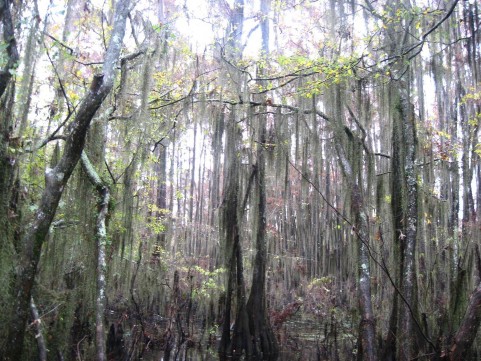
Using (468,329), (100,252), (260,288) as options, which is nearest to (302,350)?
(260,288)

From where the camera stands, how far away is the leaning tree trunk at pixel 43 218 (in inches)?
145

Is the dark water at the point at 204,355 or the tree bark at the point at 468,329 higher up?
the tree bark at the point at 468,329

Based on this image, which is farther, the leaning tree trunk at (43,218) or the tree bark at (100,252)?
the tree bark at (100,252)

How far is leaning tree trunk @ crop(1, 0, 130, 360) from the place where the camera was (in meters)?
3.67

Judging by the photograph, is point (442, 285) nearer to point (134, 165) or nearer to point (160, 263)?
point (160, 263)

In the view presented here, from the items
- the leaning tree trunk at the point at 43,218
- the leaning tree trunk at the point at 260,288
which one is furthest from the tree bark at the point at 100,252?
the leaning tree trunk at the point at 260,288

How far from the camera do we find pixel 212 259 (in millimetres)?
15492

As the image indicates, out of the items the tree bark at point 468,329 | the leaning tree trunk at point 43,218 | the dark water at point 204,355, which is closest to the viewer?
the leaning tree trunk at point 43,218

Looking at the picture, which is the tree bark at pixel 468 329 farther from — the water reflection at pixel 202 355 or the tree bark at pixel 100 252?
the water reflection at pixel 202 355

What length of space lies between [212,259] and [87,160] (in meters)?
10.3

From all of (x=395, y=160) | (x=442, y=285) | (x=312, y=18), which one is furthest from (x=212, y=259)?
(x=395, y=160)

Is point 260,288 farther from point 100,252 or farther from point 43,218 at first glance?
point 43,218

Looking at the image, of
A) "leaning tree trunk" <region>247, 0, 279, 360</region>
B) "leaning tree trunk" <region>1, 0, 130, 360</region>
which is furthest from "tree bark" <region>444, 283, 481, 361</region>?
"leaning tree trunk" <region>247, 0, 279, 360</region>

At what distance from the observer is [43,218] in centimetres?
387
